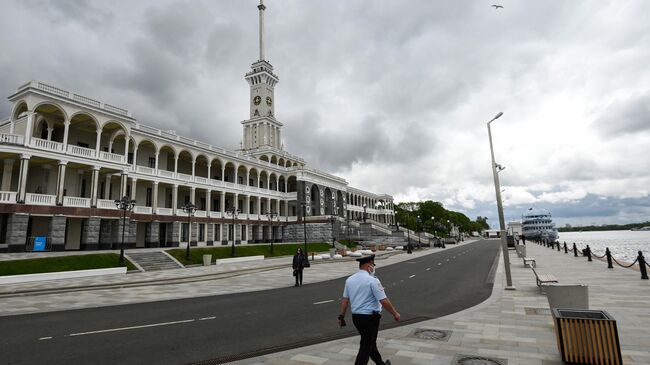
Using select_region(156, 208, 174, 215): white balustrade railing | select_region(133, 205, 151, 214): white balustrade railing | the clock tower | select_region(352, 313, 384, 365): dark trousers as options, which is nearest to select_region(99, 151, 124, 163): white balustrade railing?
select_region(133, 205, 151, 214): white balustrade railing

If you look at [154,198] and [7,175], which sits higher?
[7,175]

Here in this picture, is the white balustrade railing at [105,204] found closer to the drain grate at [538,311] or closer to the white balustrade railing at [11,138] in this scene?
the white balustrade railing at [11,138]

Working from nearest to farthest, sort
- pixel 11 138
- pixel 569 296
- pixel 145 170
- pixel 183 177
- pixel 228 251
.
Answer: pixel 569 296, pixel 11 138, pixel 228 251, pixel 145 170, pixel 183 177

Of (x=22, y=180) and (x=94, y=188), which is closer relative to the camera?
(x=22, y=180)

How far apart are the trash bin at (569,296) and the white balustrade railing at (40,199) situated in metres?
36.1

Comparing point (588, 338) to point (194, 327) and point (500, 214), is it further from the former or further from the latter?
point (500, 214)

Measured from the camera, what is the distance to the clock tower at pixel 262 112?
78.6 metres

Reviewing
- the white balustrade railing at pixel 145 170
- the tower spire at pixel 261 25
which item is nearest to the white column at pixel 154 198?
the white balustrade railing at pixel 145 170

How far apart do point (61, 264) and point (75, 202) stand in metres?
9.78

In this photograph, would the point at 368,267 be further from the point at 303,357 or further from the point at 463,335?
the point at 463,335

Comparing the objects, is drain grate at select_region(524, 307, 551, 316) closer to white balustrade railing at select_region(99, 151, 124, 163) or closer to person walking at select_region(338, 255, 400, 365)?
person walking at select_region(338, 255, 400, 365)

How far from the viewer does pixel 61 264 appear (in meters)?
24.0

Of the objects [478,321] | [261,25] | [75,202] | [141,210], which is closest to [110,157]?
[75,202]

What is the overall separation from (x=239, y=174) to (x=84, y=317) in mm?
50925
